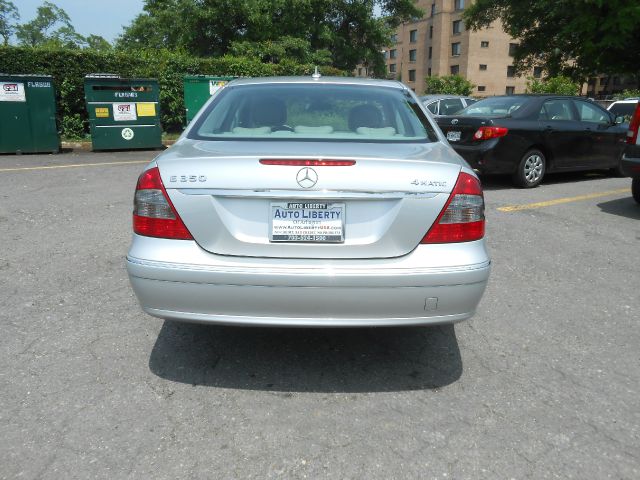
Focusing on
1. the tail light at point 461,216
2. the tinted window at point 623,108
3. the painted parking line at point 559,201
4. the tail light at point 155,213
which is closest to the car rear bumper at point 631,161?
the painted parking line at point 559,201

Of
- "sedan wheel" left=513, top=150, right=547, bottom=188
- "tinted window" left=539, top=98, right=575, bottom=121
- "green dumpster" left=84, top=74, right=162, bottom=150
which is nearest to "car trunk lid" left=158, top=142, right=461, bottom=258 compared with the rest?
"sedan wheel" left=513, top=150, right=547, bottom=188

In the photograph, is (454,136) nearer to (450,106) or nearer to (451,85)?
(450,106)

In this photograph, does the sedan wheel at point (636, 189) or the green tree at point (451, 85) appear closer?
the sedan wheel at point (636, 189)

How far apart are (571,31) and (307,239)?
25.5 m

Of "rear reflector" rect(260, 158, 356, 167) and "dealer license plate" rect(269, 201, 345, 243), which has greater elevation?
"rear reflector" rect(260, 158, 356, 167)

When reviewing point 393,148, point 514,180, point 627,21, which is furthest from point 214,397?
point 627,21

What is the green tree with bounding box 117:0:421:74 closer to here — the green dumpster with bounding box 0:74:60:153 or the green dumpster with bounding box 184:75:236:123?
the green dumpster with bounding box 184:75:236:123

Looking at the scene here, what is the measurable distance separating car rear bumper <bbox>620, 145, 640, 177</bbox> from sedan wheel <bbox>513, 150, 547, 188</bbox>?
154cm

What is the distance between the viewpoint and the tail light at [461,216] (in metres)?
2.55

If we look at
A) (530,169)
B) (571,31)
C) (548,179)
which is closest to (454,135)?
(530,169)

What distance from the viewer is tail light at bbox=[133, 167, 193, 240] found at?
253 centimetres

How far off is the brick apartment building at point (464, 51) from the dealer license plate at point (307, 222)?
2409 inches

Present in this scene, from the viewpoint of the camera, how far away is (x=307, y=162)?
2475 mm

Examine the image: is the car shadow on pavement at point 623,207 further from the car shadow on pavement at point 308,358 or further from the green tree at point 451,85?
the green tree at point 451,85
